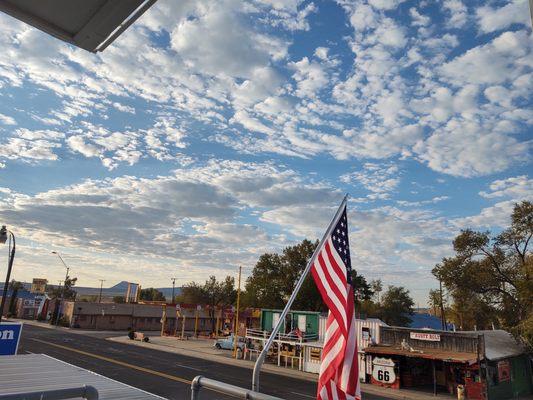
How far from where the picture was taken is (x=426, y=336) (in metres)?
33.6

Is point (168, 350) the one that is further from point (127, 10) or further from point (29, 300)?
point (29, 300)

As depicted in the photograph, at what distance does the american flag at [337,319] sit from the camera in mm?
6773

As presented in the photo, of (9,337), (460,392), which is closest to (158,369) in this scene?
(9,337)

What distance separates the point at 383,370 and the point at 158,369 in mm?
18014

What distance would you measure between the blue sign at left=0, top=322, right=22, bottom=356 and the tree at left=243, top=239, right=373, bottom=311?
5391 centimetres

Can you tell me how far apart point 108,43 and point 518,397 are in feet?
128

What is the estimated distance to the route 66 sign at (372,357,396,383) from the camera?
3320 centimetres

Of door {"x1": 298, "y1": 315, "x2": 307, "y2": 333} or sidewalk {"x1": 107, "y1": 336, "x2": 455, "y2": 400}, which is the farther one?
door {"x1": 298, "y1": 315, "x2": 307, "y2": 333}

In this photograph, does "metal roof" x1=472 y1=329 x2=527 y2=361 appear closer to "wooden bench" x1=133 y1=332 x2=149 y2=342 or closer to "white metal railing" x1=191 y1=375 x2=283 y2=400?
"white metal railing" x1=191 y1=375 x2=283 y2=400

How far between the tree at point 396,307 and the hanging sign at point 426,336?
5871cm

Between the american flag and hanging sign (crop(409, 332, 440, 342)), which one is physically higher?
the american flag

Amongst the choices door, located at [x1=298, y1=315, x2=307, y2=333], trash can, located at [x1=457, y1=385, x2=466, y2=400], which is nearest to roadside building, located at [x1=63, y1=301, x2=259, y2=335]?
door, located at [x1=298, y1=315, x2=307, y2=333]

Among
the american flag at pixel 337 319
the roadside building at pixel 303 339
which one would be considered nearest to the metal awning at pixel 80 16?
the american flag at pixel 337 319

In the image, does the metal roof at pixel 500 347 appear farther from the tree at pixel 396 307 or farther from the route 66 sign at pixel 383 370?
the tree at pixel 396 307
